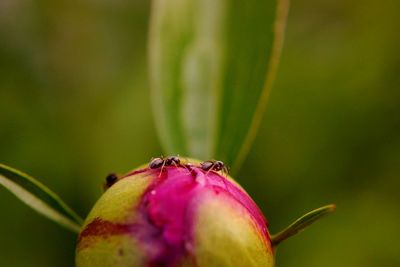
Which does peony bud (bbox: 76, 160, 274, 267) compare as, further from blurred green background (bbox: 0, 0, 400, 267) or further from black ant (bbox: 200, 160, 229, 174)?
blurred green background (bbox: 0, 0, 400, 267)

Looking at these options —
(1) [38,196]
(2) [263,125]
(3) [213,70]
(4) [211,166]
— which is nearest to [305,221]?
(4) [211,166]

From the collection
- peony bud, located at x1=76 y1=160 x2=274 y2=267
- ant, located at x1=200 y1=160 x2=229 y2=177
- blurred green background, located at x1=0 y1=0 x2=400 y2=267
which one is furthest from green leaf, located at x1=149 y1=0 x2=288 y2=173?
blurred green background, located at x1=0 y1=0 x2=400 y2=267

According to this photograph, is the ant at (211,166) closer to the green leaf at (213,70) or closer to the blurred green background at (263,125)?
the green leaf at (213,70)

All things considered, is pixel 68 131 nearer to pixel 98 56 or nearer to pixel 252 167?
pixel 98 56

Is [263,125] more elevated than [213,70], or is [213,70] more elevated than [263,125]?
[213,70]

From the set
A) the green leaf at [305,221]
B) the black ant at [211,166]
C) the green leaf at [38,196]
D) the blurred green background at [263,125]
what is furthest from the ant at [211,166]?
the blurred green background at [263,125]

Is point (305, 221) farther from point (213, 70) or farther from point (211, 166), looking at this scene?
point (213, 70)

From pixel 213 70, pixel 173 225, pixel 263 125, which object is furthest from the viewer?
pixel 263 125

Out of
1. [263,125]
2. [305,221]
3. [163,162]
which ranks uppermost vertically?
[163,162]
